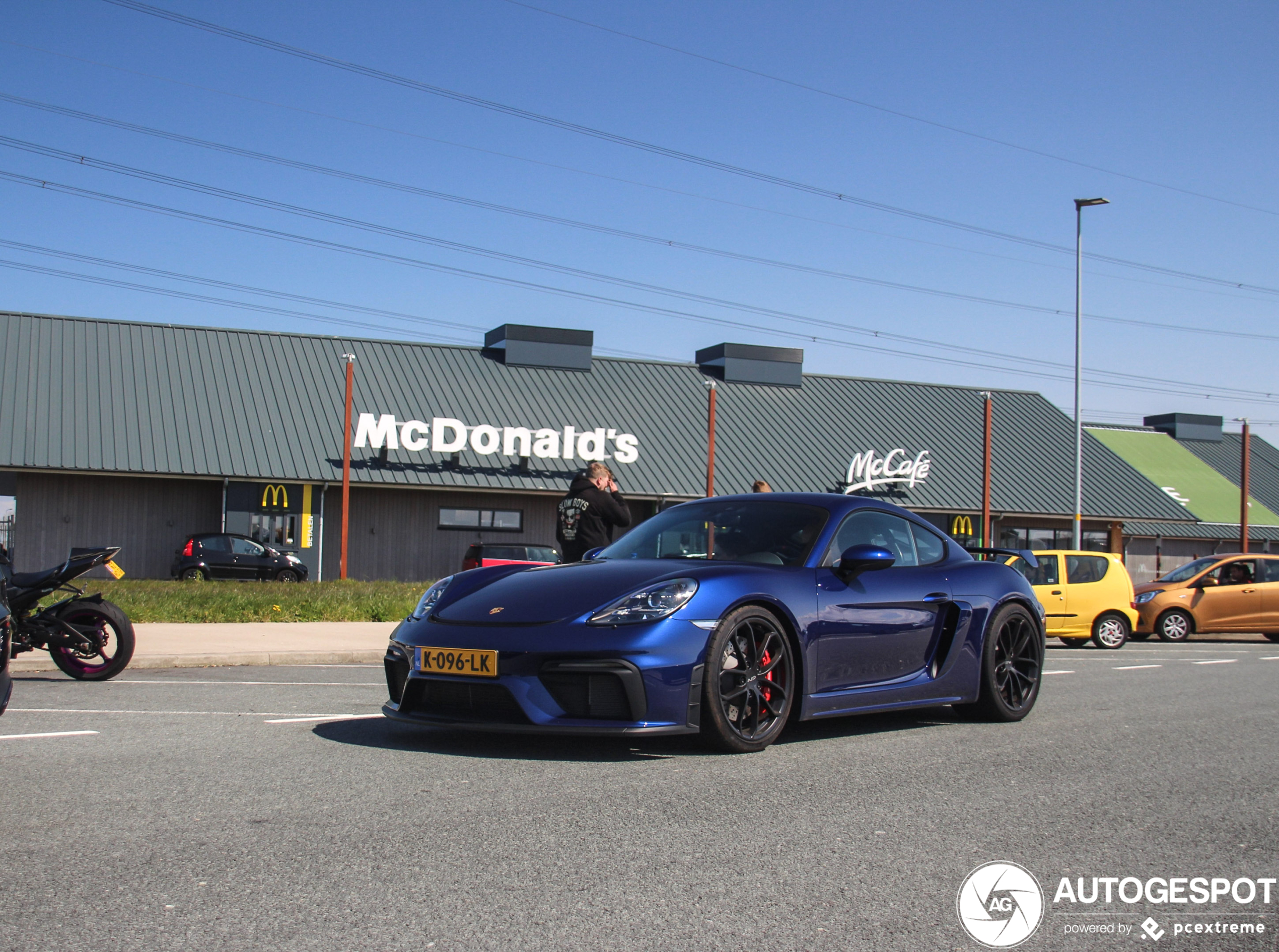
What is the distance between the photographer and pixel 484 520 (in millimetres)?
32969

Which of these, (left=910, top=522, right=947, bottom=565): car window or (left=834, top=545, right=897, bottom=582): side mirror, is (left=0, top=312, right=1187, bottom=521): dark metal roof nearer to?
(left=910, top=522, right=947, bottom=565): car window

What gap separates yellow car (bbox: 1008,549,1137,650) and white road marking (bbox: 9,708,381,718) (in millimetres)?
12559

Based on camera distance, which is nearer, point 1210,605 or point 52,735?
point 52,735

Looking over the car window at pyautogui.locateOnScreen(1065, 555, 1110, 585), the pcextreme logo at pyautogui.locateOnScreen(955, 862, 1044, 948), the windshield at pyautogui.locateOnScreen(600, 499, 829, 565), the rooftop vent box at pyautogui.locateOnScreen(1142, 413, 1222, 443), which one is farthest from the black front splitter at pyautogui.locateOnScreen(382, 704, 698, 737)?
the rooftop vent box at pyautogui.locateOnScreen(1142, 413, 1222, 443)

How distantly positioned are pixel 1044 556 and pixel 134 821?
15663 mm

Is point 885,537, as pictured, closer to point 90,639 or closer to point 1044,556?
point 90,639

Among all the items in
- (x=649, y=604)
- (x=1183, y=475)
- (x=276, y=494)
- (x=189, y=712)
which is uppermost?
(x=1183, y=475)

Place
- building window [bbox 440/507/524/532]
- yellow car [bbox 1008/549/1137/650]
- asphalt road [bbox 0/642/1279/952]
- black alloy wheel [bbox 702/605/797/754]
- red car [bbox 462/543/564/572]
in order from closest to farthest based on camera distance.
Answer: asphalt road [bbox 0/642/1279/952]
black alloy wheel [bbox 702/605/797/754]
yellow car [bbox 1008/549/1137/650]
red car [bbox 462/543/564/572]
building window [bbox 440/507/524/532]

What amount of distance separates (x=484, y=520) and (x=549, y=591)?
27.3m

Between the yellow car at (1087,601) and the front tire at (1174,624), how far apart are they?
2.44 m

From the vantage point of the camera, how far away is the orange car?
19625mm

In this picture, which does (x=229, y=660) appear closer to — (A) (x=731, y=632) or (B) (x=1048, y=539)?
(A) (x=731, y=632)

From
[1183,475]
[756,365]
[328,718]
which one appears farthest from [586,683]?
[1183,475]

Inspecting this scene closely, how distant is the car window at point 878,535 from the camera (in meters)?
6.77
